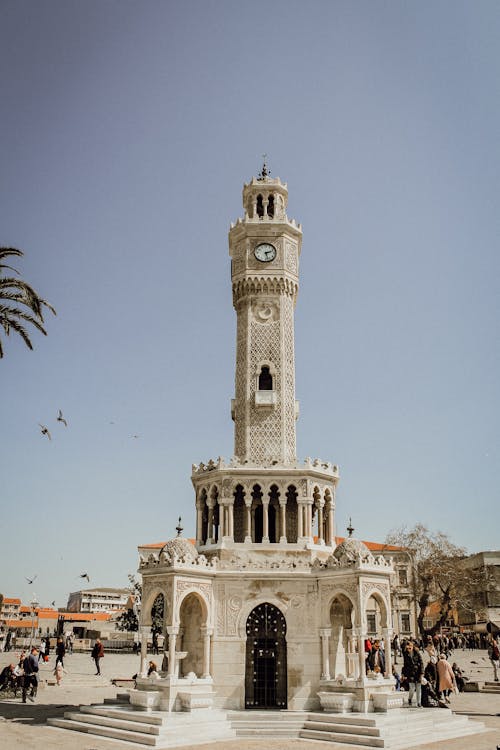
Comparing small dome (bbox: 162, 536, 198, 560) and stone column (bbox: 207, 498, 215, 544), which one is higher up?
stone column (bbox: 207, 498, 215, 544)

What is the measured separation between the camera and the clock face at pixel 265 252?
3441 centimetres

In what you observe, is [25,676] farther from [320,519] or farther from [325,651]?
[320,519]

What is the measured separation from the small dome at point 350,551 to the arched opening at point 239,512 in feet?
16.3

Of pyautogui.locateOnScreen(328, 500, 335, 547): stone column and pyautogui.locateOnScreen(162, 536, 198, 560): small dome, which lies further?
pyautogui.locateOnScreen(328, 500, 335, 547): stone column

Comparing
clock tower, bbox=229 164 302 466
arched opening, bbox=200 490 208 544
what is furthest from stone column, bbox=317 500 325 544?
arched opening, bbox=200 490 208 544

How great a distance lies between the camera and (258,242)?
3481 centimetres

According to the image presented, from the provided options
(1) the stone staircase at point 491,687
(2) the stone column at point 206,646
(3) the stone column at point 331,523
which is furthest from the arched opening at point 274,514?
(1) the stone staircase at point 491,687

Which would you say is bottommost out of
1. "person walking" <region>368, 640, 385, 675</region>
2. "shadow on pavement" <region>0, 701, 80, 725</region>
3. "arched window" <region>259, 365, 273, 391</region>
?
"shadow on pavement" <region>0, 701, 80, 725</region>

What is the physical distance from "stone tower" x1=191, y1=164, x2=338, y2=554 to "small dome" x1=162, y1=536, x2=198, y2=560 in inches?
90.8

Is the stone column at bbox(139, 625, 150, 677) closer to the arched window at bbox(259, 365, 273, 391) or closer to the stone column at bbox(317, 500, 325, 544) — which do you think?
the stone column at bbox(317, 500, 325, 544)

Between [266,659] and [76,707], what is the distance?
24.2 feet

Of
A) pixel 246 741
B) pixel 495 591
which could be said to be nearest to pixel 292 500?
pixel 246 741

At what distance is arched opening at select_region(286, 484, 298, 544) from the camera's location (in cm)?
2931

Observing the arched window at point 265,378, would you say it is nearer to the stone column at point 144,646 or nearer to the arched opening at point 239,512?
the arched opening at point 239,512
